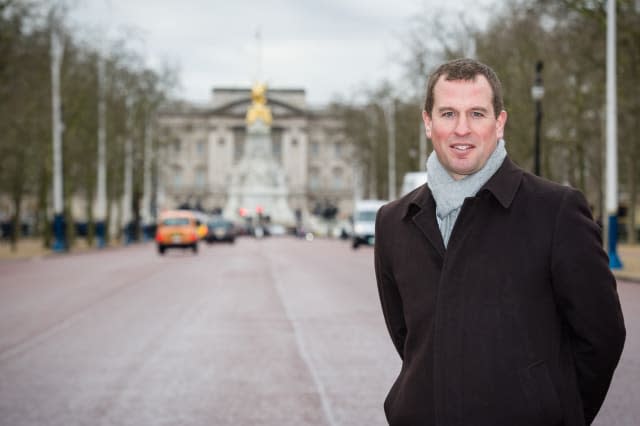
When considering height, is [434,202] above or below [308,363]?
above

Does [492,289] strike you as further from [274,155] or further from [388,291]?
[274,155]

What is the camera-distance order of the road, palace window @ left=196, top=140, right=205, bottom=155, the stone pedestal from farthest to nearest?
palace window @ left=196, top=140, right=205, bottom=155 < the stone pedestal < the road

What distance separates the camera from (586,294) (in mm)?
3053

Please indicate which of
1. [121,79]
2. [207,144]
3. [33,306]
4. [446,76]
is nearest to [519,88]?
[121,79]

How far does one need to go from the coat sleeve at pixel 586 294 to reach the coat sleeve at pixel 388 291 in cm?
55

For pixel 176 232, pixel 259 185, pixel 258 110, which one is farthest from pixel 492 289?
pixel 258 110

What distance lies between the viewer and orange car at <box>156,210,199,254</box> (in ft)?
144

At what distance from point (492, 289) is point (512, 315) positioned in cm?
9

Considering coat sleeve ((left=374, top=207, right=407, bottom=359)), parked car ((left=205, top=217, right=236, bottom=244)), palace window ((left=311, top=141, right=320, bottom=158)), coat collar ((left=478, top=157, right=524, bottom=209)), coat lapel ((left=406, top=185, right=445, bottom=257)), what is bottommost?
parked car ((left=205, top=217, right=236, bottom=244))

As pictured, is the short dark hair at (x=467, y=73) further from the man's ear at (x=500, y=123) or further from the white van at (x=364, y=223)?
the white van at (x=364, y=223)

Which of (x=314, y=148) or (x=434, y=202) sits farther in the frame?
(x=314, y=148)

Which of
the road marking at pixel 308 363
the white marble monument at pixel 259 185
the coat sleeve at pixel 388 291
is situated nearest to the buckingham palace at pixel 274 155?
the white marble monument at pixel 259 185

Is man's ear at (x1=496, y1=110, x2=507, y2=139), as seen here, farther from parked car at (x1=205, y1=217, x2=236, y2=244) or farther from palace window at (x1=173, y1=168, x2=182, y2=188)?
palace window at (x1=173, y1=168, x2=182, y2=188)

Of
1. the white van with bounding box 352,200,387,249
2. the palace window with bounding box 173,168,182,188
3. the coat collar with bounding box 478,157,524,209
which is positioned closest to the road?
the coat collar with bounding box 478,157,524,209
